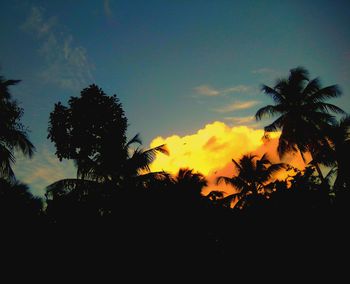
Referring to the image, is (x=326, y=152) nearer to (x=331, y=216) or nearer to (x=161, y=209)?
(x=331, y=216)

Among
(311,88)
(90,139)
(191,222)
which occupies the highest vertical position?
(311,88)

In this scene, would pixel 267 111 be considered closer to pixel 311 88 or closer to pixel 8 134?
pixel 311 88

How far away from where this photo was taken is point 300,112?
1998cm

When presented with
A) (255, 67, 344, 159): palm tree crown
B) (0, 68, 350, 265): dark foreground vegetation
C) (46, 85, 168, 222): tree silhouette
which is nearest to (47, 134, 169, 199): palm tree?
(46, 85, 168, 222): tree silhouette

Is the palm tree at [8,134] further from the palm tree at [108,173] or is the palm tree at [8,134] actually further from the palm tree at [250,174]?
the palm tree at [250,174]

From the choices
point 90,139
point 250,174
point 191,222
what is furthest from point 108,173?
point 250,174

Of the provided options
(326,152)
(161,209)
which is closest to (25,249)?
(161,209)

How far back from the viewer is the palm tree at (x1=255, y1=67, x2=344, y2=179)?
19.2 meters

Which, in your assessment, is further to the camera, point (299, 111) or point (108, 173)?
point (299, 111)

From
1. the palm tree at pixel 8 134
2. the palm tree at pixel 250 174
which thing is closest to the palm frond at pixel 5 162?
the palm tree at pixel 8 134

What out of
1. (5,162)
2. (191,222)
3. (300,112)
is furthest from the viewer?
(300,112)

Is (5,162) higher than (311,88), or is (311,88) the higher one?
(311,88)

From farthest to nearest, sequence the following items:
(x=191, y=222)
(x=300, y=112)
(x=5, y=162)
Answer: (x=300, y=112) < (x=5, y=162) < (x=191, y=222)

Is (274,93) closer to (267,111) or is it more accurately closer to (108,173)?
(267,111)
